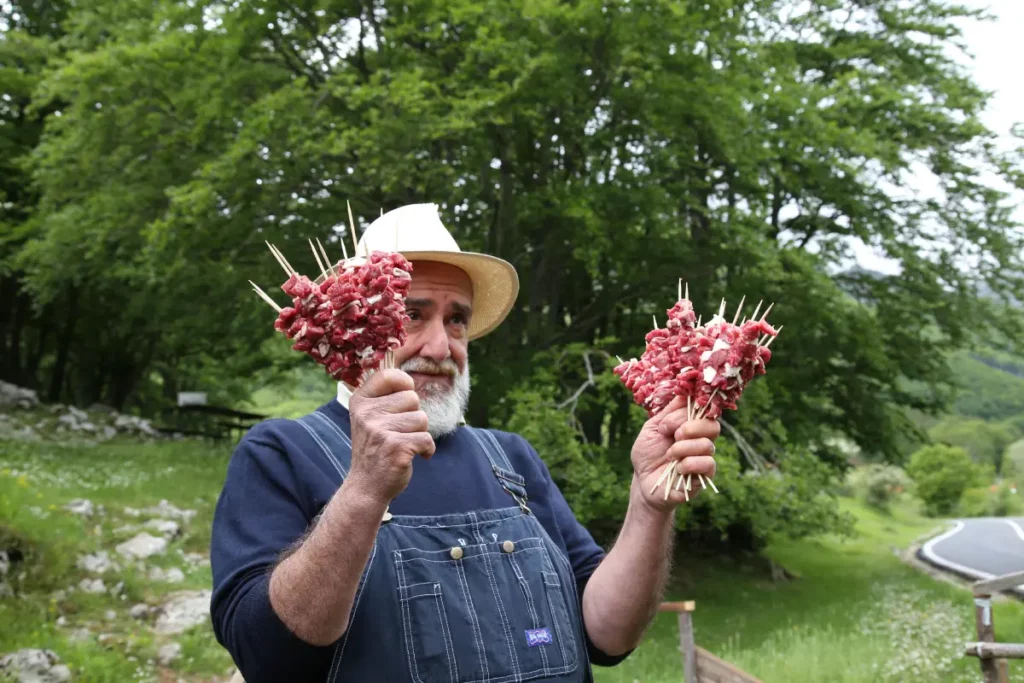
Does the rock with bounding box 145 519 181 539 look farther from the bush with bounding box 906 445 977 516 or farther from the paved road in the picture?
the bush with bounding box 906 445 977 516

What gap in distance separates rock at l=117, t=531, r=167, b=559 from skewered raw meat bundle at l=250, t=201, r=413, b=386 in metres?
8.94

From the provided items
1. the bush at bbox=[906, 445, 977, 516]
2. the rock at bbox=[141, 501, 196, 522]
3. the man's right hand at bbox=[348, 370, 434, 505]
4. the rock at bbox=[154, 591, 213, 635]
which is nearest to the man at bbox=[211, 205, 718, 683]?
the man's right hand at bbox=[348, 370, 434, 505]

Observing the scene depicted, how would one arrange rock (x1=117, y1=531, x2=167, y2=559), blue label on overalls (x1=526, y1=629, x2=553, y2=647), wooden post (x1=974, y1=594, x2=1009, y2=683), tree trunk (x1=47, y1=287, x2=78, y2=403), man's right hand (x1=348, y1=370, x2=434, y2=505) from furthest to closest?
tree trunk (x1=47, y1=287, x2=78, y2=403)
rock (x1=117, y1=531, x2=167, y2=559)
wooden post (x1=974, y1=594, x2=1009, y2=683)
blue label on overalls (x1=526, y1=629, x2=553, y2=647)
man's right hand (x1=348, y1=370, x2=434, y2=505)

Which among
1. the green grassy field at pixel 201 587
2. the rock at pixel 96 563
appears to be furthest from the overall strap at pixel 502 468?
the rock at pixel 96 563

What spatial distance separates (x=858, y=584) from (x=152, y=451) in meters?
14.8

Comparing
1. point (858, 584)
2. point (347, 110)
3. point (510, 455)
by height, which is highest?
point (347, 110)

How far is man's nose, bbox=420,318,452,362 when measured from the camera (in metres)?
2.63

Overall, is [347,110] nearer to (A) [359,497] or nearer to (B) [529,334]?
(B) [529,334]

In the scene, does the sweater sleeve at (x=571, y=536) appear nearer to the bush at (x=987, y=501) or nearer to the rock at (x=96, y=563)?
the rock at (x=96, y=563)

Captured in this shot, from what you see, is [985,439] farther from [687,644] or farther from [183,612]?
[183,612]

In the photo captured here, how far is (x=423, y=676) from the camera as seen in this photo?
219cm

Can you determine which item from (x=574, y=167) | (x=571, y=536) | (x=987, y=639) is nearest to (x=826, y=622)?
(x=574, y=167)

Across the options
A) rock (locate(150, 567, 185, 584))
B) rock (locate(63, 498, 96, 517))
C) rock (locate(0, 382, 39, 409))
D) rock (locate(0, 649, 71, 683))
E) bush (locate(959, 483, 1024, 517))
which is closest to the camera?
rock (locate(0, 649, 71, 683))

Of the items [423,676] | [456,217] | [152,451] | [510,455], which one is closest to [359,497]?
[423,676]
